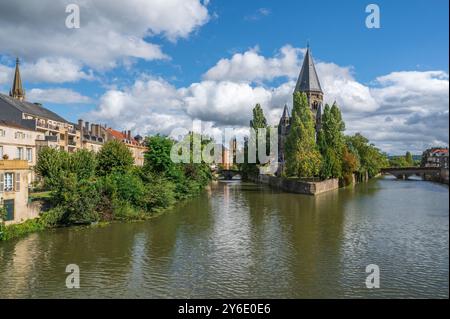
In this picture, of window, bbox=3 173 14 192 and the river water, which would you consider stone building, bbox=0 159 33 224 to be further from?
the river water

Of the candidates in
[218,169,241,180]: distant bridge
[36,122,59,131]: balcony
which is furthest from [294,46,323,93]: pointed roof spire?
[36,122,59,131]: balcony

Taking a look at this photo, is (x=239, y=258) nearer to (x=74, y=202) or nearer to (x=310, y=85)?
(x=74, y=202)

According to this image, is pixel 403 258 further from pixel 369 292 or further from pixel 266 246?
pixel 266 246

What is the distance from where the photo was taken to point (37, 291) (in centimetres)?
1858

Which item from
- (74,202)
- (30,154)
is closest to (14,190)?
(74,202)

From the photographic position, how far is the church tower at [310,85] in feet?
397

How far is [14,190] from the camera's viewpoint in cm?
3020

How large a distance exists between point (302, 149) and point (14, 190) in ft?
165

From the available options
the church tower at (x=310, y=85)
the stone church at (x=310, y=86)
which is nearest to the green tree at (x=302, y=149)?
the stone church at (x=310, y=86)

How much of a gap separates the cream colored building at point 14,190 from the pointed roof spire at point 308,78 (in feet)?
334

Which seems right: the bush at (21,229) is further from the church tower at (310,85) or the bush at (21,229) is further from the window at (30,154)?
the church tower at (310,85)

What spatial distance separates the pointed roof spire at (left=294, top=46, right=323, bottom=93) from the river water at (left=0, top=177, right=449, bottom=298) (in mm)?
89001

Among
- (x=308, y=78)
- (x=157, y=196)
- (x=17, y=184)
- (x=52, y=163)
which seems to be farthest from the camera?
(x=308, y=78)
